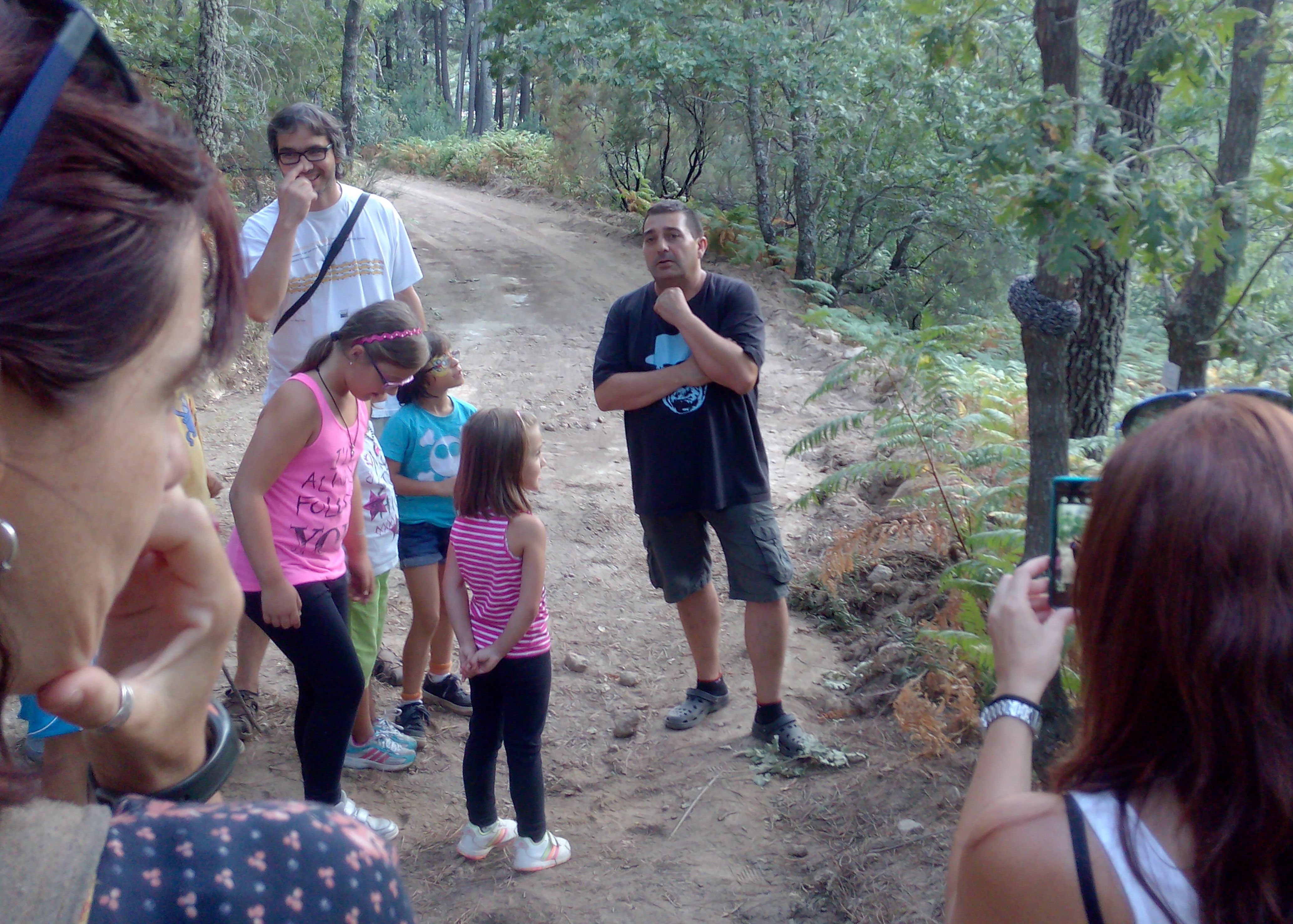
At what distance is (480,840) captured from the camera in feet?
11.0

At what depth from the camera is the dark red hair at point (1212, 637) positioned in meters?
1.15

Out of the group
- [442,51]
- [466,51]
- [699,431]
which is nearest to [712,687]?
[699,431]

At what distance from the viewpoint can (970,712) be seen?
3621 millimetres

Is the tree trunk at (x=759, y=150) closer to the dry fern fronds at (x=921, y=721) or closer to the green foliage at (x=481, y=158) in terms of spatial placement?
the green foliage at (x=481, y=158)

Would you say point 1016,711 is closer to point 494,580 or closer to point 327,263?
point 494,580

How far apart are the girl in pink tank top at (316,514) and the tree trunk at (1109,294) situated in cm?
311

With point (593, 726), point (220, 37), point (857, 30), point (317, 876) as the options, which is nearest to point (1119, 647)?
point (317, 876)

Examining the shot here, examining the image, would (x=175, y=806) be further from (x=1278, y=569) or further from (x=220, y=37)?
(x=220, y=37)

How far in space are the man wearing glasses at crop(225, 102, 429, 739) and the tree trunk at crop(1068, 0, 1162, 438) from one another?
3125mm

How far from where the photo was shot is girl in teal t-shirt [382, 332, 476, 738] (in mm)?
4023

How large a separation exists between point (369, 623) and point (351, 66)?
456 inches

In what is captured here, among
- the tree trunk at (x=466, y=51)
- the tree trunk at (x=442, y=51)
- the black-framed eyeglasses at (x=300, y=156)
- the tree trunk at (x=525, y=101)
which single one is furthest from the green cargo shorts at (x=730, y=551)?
Answer: the tree trunk at (x=442, y=51)

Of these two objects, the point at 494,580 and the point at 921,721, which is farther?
the point at 921,721

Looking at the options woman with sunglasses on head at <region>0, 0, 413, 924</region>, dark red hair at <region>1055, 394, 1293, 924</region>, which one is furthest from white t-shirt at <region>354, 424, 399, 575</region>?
dark red hair at <region>1055, 394, 1293, 924</region>
